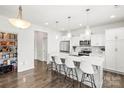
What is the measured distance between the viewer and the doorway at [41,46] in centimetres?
787

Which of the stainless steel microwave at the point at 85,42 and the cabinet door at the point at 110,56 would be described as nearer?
the cabinet door at the point at 110,56

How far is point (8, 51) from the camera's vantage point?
15.3 ft

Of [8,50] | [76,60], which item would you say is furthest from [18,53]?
[76,60]

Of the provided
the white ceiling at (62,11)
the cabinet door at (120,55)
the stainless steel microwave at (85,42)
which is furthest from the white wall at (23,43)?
the cabinet door at (120,55)

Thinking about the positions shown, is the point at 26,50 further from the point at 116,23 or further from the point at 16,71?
the point at 116,23

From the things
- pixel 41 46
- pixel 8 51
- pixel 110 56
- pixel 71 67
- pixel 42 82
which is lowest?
pixel 42 82

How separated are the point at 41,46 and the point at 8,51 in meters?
3.66

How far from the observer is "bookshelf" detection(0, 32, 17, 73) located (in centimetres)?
442

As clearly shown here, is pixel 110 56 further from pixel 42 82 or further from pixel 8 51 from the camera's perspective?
pixel 8 51

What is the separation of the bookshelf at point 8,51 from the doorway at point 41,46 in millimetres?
3047

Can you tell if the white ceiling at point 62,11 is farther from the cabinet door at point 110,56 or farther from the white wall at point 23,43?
the cabinet door at point 110,56

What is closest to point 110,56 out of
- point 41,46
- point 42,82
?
point 42,82

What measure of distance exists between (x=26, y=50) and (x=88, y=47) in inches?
151
